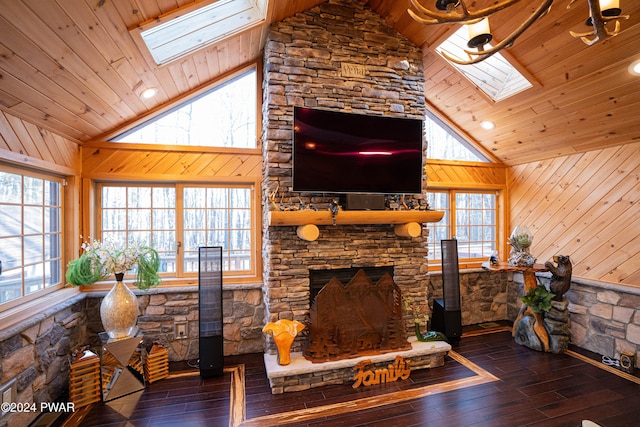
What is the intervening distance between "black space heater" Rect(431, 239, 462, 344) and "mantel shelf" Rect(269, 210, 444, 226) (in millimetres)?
733

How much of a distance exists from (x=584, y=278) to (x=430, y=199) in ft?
6.47

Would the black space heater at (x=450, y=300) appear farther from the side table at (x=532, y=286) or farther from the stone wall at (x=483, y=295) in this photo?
the stone wall at (x=483, y=295)

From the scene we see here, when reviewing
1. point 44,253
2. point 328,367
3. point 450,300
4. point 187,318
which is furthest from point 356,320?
point 44,253

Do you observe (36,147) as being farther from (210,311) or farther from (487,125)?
(487,125)

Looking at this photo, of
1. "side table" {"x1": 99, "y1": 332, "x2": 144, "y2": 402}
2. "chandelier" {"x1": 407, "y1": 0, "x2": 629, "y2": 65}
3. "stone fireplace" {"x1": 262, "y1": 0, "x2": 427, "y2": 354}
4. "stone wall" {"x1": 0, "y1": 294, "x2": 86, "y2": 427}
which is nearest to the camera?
"chandelier" {"x1": 407, "y1": 0, "x2": 629, "y2": 65}

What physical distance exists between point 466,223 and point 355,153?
247cm

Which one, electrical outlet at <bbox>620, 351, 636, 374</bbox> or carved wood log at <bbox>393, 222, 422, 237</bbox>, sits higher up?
carved wood log at <bbox>393, 222, 422, 237</bbox>

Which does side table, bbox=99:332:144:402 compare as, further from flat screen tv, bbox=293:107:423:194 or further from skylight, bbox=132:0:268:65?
skylight, bbox=132:0:268:65

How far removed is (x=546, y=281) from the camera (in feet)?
13.4

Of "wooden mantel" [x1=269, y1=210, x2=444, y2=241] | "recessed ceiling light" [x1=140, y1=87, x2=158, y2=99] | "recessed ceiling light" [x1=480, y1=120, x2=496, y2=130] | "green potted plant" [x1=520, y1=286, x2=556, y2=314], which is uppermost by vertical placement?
"recessed ceiling light" [x1=140, y1=87, x2=158, y2=99]

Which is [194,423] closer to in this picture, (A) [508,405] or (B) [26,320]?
(B) [26,320]

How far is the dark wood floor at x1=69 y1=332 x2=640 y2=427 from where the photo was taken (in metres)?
2.39

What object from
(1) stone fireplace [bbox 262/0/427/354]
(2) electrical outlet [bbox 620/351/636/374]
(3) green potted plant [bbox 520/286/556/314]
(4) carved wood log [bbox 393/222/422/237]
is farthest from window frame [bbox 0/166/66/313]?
(2) electrical outlet [bbox 620/351/636/374]

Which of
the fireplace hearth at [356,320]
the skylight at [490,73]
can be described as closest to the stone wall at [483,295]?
the fireplace hearth at [356,320]
